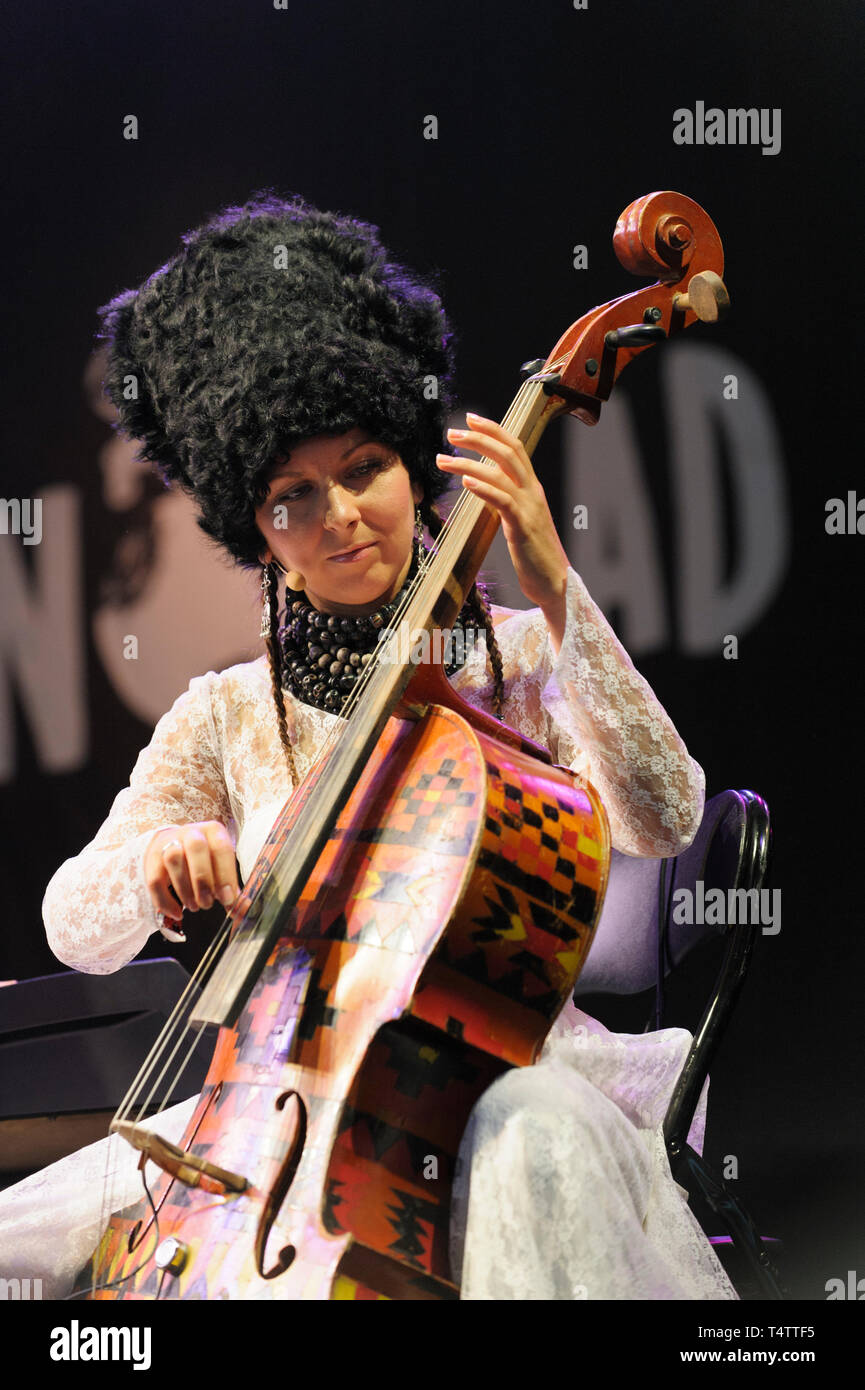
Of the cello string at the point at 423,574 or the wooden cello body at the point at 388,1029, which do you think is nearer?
the wooden cello body at the point at 388,1029

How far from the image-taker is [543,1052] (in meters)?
1.14

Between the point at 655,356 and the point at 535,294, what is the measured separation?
223 millimetres

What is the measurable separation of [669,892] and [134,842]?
67 cm

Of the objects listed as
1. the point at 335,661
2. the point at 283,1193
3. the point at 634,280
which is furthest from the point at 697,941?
the point at 634,280

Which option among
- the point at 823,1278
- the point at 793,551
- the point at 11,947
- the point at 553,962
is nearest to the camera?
the point at 553,962

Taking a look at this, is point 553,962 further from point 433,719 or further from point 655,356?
point 655,356

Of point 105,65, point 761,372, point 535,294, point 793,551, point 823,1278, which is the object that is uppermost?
point 105,65

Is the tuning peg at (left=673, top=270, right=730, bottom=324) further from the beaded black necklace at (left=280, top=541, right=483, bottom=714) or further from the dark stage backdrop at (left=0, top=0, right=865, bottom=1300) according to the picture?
the dark stage backdrop at (left=0, top=0, right=865, bottom=1300)

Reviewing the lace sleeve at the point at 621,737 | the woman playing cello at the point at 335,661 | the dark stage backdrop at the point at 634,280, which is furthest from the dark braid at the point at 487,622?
the dark stage backdrop at the point at 634,280

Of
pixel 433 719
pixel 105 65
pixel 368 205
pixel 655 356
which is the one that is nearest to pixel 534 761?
pixel 433 719

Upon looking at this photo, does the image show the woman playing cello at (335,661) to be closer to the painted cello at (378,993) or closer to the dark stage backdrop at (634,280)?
the painted cello at (378,993)

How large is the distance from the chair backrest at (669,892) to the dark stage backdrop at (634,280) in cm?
43

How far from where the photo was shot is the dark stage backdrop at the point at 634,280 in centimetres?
187

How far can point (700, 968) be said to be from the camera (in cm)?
209
